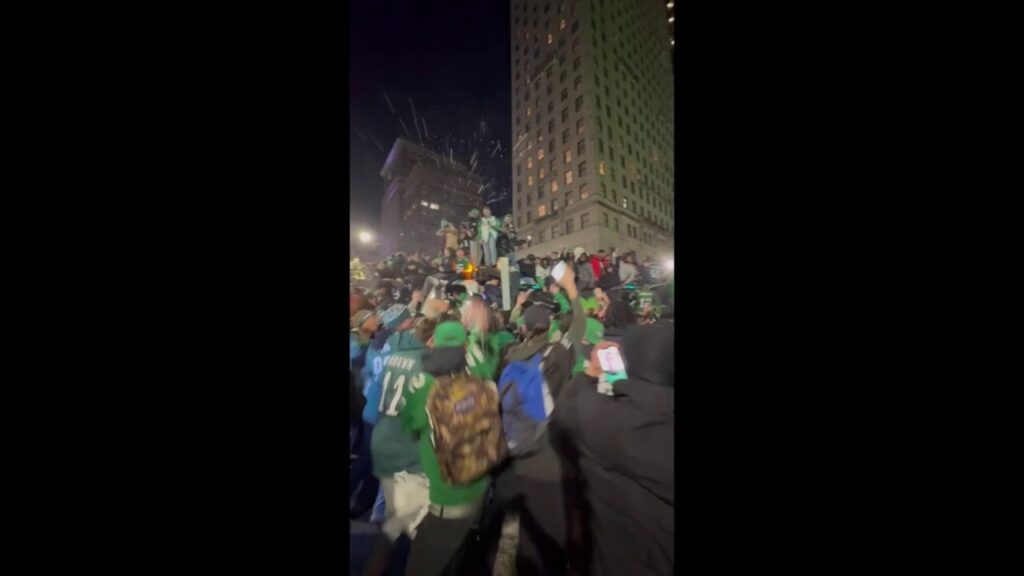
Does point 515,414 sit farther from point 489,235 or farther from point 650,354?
point 489,235

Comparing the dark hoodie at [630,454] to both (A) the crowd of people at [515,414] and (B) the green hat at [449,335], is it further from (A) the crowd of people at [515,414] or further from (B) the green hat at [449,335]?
(B) the green hat at [449,335]

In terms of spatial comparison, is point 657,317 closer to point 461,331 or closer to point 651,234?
point 651,234

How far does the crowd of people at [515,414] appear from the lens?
1.55m

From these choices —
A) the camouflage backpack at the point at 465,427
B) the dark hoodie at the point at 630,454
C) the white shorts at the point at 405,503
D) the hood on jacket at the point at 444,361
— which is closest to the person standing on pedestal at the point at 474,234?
the hood on jacket at the point at 444,361

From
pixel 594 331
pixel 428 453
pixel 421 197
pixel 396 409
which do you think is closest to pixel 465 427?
pixel 428 453

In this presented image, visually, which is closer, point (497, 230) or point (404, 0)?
point (404, 0)

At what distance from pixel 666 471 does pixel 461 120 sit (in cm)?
206

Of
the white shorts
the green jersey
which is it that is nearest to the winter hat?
the green jersey

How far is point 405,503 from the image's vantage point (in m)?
1.64

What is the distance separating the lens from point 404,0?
4.83ft

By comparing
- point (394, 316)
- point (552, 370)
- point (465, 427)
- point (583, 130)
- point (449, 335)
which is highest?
point (583, 130)

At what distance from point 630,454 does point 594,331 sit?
0.67 m

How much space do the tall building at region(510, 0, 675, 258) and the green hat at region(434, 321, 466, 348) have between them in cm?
55

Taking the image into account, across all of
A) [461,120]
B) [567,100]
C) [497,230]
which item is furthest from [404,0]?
[497,230]
